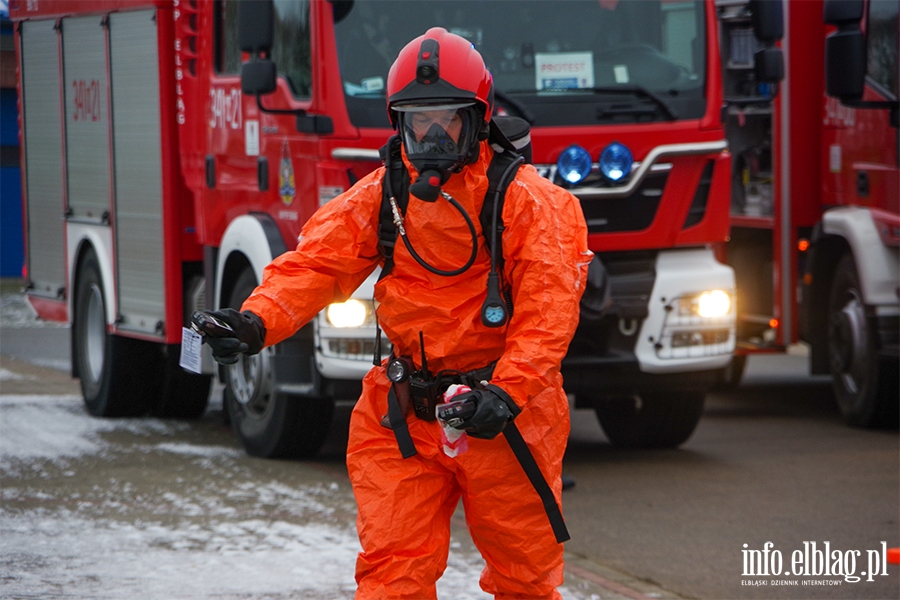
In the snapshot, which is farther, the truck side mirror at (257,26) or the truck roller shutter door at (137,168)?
the truck roller shutter door at (137,168)

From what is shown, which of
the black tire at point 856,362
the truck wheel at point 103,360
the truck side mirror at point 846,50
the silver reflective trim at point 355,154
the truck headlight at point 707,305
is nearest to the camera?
the silver reflective trim at point 355,154

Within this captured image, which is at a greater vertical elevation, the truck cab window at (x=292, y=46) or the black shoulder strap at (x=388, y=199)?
the truck cab window at (x=292, y=46)

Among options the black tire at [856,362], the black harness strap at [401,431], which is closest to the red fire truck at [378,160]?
the black tire at [856,362]

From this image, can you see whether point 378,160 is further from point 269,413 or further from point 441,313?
point 441,313

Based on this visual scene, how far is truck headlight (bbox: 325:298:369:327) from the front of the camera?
8.03 m

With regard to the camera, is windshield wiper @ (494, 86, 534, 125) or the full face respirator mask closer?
the full face respirator mask

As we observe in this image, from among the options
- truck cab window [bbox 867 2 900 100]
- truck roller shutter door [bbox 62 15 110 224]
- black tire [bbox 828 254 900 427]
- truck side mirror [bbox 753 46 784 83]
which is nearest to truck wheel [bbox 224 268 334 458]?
truck roller shutter door [bbox 62 15 110 224]

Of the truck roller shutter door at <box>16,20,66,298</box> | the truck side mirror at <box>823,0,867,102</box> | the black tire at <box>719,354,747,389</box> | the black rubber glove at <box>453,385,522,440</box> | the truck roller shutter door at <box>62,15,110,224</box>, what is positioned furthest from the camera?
the black tire at <box>719,354,747,389</box>

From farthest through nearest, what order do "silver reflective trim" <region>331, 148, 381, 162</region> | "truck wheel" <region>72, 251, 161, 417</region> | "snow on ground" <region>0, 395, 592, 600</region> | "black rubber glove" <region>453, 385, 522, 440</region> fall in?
"truck wheel" <region>72, 251, 161, 417</region> → "silver reflective trim" <region>331, 148, 381, 162</region> → "snow on ground" <region>0, 395, 592, 600</region> → "black rubber glove" <region>453, 385, 522, 440</region>

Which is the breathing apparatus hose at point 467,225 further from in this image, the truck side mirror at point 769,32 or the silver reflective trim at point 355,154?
the truck side mirror at point 769,32

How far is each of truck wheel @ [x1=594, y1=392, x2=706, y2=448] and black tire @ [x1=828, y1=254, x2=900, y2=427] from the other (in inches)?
47.6

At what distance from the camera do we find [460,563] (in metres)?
6.41

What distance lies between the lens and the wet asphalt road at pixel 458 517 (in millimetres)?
6113

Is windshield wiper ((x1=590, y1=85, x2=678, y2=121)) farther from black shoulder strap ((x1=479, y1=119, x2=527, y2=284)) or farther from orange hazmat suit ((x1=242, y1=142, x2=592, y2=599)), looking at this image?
orange hazmat suit ((x1=242, y1=142, x2=592, y2=599))
